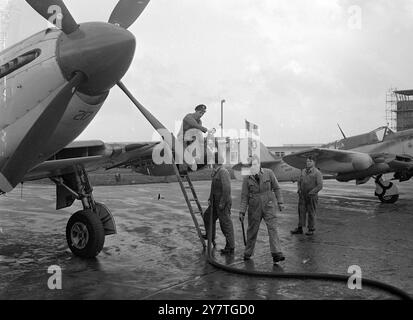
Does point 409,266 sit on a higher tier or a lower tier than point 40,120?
lower

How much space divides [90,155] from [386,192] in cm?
1236

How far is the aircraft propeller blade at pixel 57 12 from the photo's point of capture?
4953 mm

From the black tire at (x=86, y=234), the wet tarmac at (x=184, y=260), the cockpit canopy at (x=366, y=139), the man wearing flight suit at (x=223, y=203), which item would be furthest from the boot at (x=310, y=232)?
the cockpit canopy at (x=366, y=139)

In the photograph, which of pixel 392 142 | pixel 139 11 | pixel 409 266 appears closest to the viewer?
pixel 139 11

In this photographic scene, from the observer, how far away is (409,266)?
644cm

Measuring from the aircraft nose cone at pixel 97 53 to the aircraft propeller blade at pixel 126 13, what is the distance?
83cm

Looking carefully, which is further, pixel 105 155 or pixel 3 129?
pixel 105 155

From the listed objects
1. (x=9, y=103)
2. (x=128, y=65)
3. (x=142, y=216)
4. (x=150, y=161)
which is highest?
(x=128, y=65)

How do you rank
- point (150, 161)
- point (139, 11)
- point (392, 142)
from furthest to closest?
point (392, 142), point (150, 161), point (139, 11)

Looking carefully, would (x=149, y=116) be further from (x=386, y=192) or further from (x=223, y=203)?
(x=386, y=192)

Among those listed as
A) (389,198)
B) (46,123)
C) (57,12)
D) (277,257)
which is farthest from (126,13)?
(389,198)

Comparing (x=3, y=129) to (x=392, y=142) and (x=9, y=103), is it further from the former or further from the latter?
(x=392, y=142)
